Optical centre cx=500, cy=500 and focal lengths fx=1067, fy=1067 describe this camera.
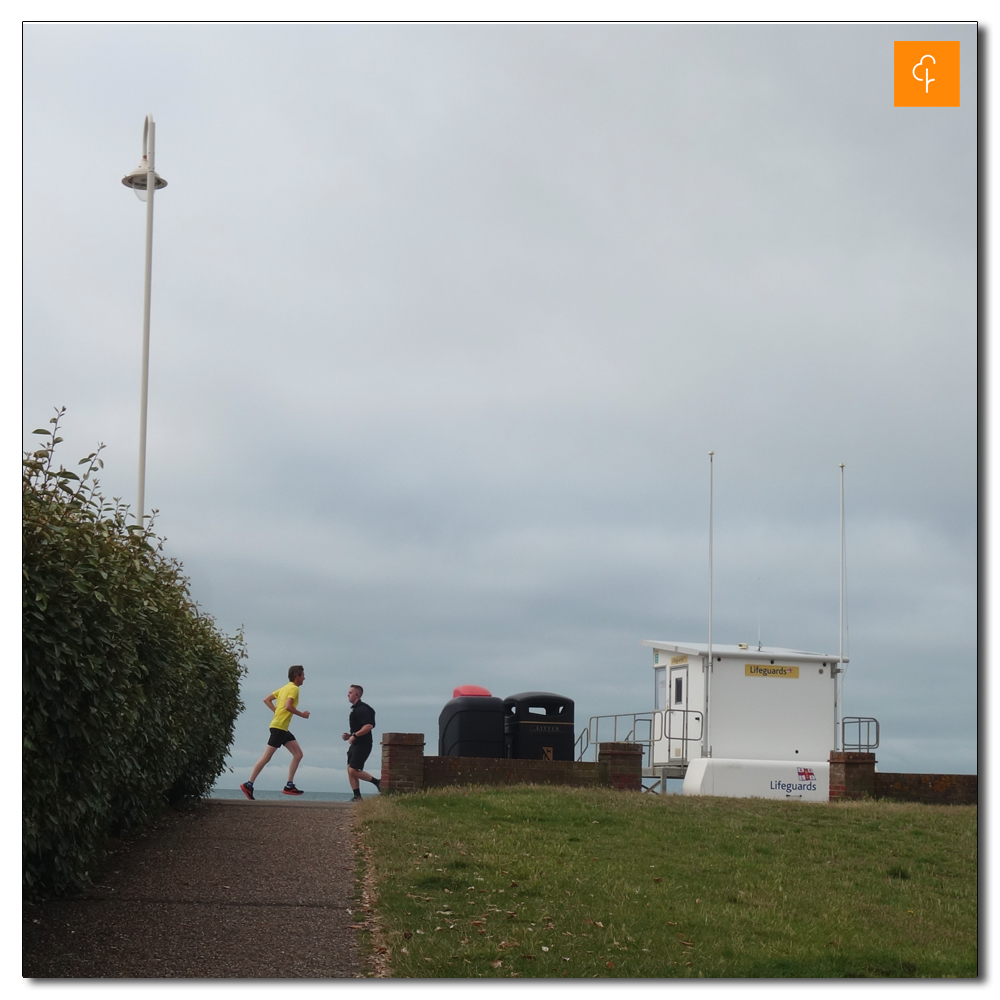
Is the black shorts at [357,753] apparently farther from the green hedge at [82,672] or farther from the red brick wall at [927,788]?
the red brick wall at [927,788]

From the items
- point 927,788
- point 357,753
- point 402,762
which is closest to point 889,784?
point 927,788

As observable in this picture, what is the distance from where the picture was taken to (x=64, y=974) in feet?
20.4

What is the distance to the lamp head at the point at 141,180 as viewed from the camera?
39.9 ft

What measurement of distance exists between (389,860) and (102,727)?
3570 mm

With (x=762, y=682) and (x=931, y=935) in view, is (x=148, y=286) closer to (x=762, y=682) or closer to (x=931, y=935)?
(x=931, y=935)

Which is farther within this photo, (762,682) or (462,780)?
(762,682)

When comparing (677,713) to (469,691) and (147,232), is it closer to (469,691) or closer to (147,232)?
(469,691)

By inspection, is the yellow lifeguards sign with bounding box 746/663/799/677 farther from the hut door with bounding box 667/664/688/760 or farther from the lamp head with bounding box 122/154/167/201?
the lamp head with bounding box 122/154/167/201

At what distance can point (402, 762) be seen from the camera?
50.4 ft

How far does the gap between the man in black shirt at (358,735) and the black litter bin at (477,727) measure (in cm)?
255

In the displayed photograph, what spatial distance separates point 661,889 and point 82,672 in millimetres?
5115

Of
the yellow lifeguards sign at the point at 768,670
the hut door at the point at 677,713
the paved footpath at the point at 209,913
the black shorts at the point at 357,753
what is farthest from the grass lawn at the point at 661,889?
the yellow lifeguards sign at the point at 768,670

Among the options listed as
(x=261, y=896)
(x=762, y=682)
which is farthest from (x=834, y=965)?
(x=762, y=682)

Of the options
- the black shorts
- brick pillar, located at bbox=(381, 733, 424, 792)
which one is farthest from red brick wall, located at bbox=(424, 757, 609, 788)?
the black shorts
